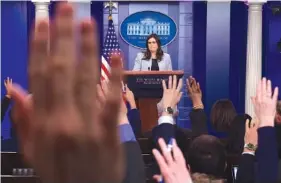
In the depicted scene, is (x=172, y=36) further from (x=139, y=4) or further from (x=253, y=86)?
(x=253, y=86)

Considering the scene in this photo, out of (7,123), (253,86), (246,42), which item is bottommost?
(7,123)

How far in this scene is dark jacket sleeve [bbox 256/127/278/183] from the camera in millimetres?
1920

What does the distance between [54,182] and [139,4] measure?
9.18 m

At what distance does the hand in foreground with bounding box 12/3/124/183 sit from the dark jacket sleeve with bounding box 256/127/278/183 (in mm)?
1294

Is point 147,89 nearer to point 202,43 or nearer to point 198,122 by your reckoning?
point 202,43

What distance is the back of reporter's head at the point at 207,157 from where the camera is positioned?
2104 millimetres

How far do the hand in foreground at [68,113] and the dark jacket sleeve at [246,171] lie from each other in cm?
169

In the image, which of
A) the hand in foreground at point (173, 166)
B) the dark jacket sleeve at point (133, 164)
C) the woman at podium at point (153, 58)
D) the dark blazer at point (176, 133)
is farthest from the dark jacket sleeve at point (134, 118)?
the woman at podium at point (153, 58)

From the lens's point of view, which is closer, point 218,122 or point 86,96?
point 86,96

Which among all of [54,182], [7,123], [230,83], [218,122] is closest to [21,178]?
[218,122]

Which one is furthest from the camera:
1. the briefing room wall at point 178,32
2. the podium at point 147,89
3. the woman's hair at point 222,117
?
the briefing room wall at point 178,32

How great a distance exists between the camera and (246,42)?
9.66 m

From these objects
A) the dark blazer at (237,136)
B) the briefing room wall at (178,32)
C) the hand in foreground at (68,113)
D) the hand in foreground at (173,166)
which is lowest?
the dark blazer at (237,136)

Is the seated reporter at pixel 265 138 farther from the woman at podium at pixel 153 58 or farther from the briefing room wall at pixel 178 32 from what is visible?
the briefing room wall at pixel 178 32
